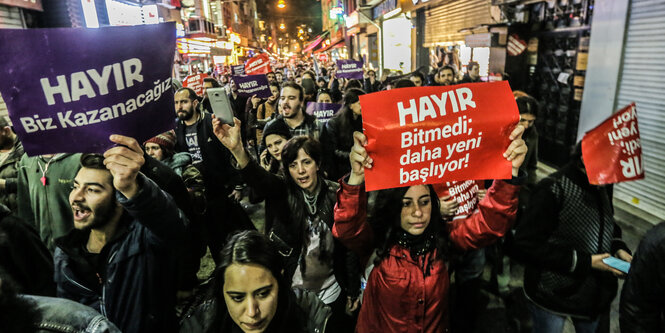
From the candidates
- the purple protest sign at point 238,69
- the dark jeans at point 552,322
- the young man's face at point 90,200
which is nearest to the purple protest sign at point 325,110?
the dark jeans at point 552,322

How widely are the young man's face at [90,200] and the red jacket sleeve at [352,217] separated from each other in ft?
4.38

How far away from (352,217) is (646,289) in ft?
4.91

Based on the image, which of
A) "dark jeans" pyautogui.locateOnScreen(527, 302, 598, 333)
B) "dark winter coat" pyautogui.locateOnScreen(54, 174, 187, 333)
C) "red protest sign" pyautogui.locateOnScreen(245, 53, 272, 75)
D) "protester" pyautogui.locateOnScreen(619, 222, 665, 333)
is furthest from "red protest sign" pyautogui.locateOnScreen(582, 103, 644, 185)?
"red protest sign" pyautogui.locateOnScreen(245, 53, 272, 75)

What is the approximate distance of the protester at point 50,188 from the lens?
3.28 m

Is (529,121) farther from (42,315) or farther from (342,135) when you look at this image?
(42,315)

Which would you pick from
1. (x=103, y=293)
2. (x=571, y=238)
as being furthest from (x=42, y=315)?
(x=571, y=238)

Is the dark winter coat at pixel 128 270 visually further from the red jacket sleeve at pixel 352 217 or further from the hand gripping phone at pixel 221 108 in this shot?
the red jacket sleeve at pixel 352 217

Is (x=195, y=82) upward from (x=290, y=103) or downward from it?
upward

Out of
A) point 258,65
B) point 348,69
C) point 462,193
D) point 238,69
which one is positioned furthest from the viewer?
point 238,69

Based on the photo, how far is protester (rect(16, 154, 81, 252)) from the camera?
3275 millimetres

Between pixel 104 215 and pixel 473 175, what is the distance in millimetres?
2073

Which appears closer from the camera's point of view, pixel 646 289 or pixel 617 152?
pixel 646 289

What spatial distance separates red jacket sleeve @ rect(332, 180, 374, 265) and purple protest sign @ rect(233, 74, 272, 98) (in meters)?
6.79

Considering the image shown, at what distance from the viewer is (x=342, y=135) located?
5.40 metres
